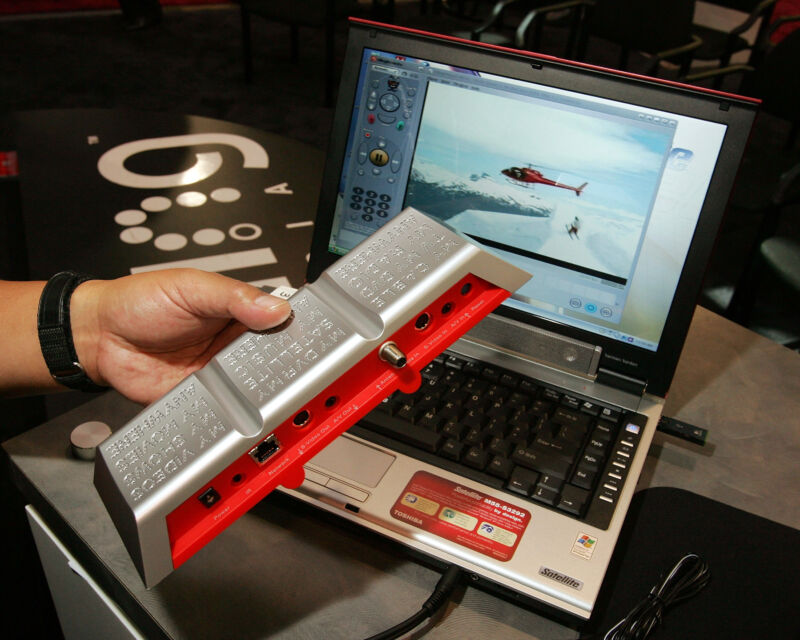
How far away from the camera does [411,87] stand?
0.75 meters

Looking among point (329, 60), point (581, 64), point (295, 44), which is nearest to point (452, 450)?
point (581, 64)

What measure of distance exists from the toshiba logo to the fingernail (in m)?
0.29

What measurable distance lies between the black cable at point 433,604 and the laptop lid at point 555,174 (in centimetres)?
27

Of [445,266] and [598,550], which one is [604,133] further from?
[598,550]

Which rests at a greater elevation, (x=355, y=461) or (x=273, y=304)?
(x=273, y=304)

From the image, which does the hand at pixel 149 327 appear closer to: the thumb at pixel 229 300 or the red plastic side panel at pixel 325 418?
the thumb at pixel 229 300

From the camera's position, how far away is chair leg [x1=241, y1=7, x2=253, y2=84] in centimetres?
296

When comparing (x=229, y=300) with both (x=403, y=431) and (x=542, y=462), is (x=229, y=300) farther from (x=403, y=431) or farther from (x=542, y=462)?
(x=542, y=462)

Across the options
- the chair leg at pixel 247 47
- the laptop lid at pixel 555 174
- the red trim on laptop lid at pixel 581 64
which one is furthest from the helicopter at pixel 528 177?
the chair leg at pixel 247 47

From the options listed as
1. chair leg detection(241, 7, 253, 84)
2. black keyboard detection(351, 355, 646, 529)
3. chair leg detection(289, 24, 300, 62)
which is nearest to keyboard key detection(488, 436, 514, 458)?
black keyboard detection(351, 355, 646, 529)

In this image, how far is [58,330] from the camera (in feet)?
2.37

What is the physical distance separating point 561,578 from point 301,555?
223 mm

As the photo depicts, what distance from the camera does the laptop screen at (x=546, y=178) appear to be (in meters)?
0.68

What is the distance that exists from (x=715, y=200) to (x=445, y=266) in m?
0.31
